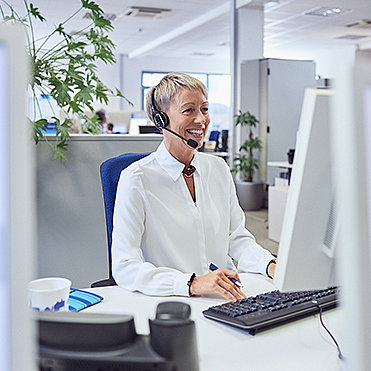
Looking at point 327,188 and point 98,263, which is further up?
point 327,188

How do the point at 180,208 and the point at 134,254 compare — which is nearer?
the point at 134,254

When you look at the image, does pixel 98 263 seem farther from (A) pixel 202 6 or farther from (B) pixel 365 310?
(A) pixel 202 6

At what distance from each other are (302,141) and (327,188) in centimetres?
8

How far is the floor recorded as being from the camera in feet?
14.7

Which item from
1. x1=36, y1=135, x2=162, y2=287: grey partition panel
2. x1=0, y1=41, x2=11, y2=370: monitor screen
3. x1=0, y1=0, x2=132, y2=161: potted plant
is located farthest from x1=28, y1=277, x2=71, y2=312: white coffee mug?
x1=36, y1=135, x2=162, y2=287: grey partition panel

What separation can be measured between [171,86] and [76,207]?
106 centimetres

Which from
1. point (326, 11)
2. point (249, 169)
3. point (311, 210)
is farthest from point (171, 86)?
point (326, 11)

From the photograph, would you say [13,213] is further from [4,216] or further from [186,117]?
[186,117]

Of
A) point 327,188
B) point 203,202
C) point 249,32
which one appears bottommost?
point 203,202

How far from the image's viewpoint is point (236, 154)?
6.59 meters

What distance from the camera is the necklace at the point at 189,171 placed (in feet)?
4.93

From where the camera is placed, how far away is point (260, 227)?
5.34 meters

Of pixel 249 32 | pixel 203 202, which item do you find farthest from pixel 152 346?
pixel 249 32

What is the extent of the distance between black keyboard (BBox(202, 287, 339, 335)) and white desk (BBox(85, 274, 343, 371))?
0.01 metres
